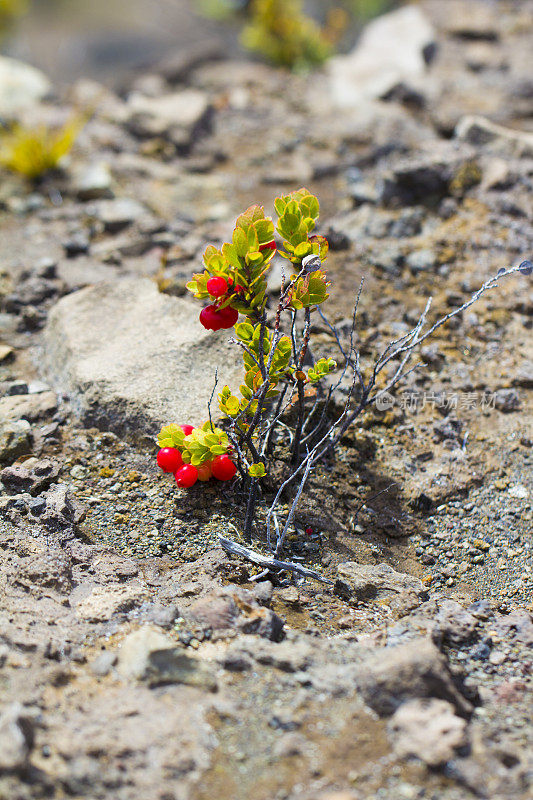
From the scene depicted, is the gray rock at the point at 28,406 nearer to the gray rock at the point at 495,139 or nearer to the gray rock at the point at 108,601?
the gray rock at the point at 108,601

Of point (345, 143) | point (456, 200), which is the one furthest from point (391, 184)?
point (345, 143)

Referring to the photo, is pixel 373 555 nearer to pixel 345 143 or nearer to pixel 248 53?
pixel 345 143

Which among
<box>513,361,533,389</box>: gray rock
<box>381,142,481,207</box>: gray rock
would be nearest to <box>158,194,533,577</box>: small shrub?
<box>513,361,533,389</box>: gray rock

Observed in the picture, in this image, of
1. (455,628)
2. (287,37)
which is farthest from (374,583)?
(287,37)

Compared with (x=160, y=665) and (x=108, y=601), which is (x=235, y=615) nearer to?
(x=160, y=665)

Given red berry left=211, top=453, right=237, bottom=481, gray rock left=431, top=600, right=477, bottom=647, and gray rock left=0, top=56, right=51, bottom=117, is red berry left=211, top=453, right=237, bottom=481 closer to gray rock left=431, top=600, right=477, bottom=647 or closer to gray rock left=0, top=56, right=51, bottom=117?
gray rock left=431, top=600, right=477, bottom=647
